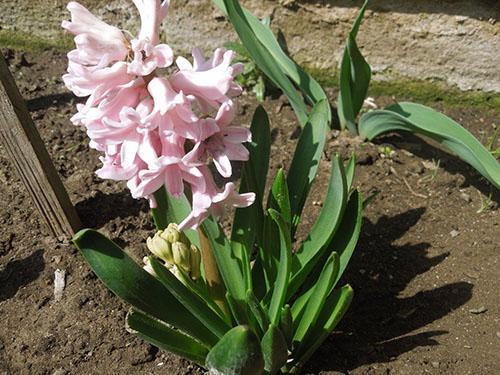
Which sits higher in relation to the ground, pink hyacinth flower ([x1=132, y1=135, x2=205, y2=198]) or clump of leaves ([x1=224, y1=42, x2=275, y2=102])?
pink hyacinth flower ([x1=132, y1=135, x2=205, y2=198])

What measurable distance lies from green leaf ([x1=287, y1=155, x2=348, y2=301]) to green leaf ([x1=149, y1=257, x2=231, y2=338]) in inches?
9.3

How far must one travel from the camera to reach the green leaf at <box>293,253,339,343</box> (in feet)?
5.13

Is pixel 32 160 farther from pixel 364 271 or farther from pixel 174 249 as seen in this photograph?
pixel 364 271

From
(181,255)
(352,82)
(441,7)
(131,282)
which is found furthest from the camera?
(441,7)

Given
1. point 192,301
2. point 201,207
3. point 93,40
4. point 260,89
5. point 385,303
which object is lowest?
point 385,303

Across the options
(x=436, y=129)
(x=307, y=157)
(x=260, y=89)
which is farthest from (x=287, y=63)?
(x=307, y=157)

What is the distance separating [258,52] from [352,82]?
0.41 metres

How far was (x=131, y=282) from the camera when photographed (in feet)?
4.88

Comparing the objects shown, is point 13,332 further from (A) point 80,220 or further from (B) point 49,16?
(B) point 49,16

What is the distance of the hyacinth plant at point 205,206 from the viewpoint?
1.29 m

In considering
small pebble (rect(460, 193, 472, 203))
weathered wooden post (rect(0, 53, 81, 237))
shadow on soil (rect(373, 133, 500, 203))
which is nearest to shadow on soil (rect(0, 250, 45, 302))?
weathered wooden post (rect(0, 53, 81, 237))

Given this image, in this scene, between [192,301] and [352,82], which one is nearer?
[192,301]

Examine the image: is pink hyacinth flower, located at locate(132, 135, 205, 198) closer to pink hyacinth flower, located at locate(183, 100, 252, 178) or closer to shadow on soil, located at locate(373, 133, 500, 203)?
pink hyacinth flower, located at locate(183, 100, 252, 178)

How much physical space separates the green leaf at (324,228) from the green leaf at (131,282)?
0.29 meters
